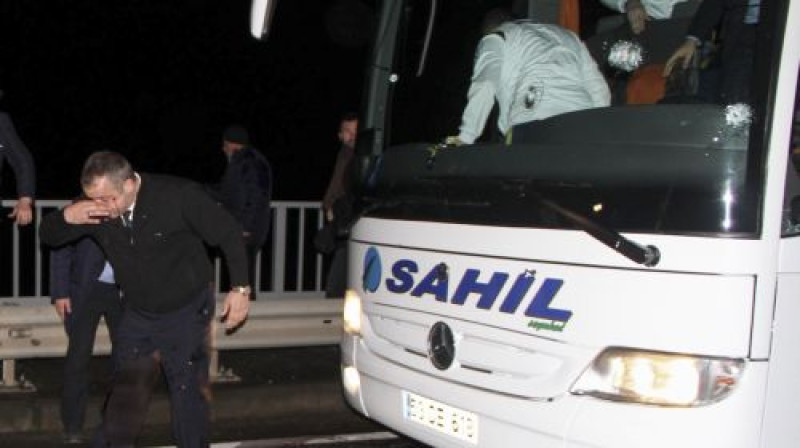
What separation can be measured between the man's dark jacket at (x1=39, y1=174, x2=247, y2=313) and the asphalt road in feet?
4.55

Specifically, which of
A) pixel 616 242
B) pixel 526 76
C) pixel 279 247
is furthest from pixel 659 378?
pixel 279 247

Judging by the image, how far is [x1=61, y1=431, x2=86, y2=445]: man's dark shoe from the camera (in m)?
5.21

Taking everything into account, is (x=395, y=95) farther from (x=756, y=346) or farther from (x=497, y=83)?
(x=756, y=346)

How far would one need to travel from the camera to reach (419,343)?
395 cm

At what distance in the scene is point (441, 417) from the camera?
389cm

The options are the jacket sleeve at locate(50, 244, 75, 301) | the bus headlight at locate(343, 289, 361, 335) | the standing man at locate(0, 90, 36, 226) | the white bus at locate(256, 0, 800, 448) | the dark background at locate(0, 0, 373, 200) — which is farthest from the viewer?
the dark background at locate(0, 0, 373, 200)

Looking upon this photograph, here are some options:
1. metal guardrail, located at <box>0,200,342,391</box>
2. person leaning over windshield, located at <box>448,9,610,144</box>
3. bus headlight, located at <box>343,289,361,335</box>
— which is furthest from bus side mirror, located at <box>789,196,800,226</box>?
metal guardrail, located at <box>0,200,342,391</box>

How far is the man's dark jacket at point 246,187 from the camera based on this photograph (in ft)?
22.7

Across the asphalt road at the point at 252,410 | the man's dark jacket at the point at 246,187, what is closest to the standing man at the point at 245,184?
the man's dark jacket at the point at 246,187

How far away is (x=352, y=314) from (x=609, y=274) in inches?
61.8

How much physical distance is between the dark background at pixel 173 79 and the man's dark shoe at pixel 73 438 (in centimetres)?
3247

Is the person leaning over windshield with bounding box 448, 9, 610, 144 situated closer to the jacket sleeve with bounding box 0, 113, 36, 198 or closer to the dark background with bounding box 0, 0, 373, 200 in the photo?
the jacket sleeve with bounding box 0, 113, 36, 198

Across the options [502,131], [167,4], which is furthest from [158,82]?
[502,131]

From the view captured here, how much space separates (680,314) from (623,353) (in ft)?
0.84
